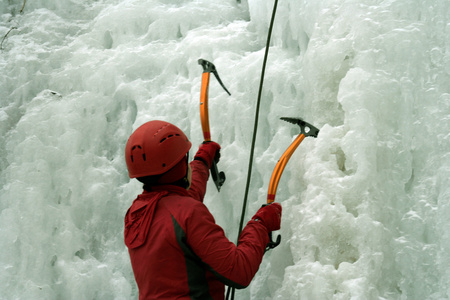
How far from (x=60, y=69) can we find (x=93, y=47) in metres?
0.29

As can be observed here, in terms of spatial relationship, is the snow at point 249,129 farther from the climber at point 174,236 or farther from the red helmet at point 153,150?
the red helmet at point 153,150

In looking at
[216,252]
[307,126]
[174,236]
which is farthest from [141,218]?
[307,126]

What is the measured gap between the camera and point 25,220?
9.00 ft

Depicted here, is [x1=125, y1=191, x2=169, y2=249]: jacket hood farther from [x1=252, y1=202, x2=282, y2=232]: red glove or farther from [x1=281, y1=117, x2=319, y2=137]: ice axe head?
[x1=281, y1=117, x2=319, y2=137]: ice axe head

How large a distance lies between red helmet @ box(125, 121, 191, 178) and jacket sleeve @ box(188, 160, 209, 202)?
367 millimetres

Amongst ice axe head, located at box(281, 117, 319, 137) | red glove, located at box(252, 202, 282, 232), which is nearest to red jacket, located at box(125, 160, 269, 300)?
red glove, located at box(252, 202, 282, 232)

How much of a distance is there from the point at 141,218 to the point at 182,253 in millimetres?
202

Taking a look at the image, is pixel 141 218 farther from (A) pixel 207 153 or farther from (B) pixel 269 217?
(A) pixel 207 153

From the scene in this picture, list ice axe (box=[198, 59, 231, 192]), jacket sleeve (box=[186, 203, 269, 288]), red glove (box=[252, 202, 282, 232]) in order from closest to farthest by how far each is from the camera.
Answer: jacket sleeve (box=[186, 203, 269, 288]) < red glove (box=[252, 202, 282, 232]) < ice axe (box=[198, 59, 231, 192])

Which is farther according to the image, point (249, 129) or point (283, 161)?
point (249, 129)

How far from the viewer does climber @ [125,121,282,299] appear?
155cm

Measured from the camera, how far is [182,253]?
5.11ft

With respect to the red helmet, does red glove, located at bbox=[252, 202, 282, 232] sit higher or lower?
lower

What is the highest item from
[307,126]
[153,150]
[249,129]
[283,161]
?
[153,150]
